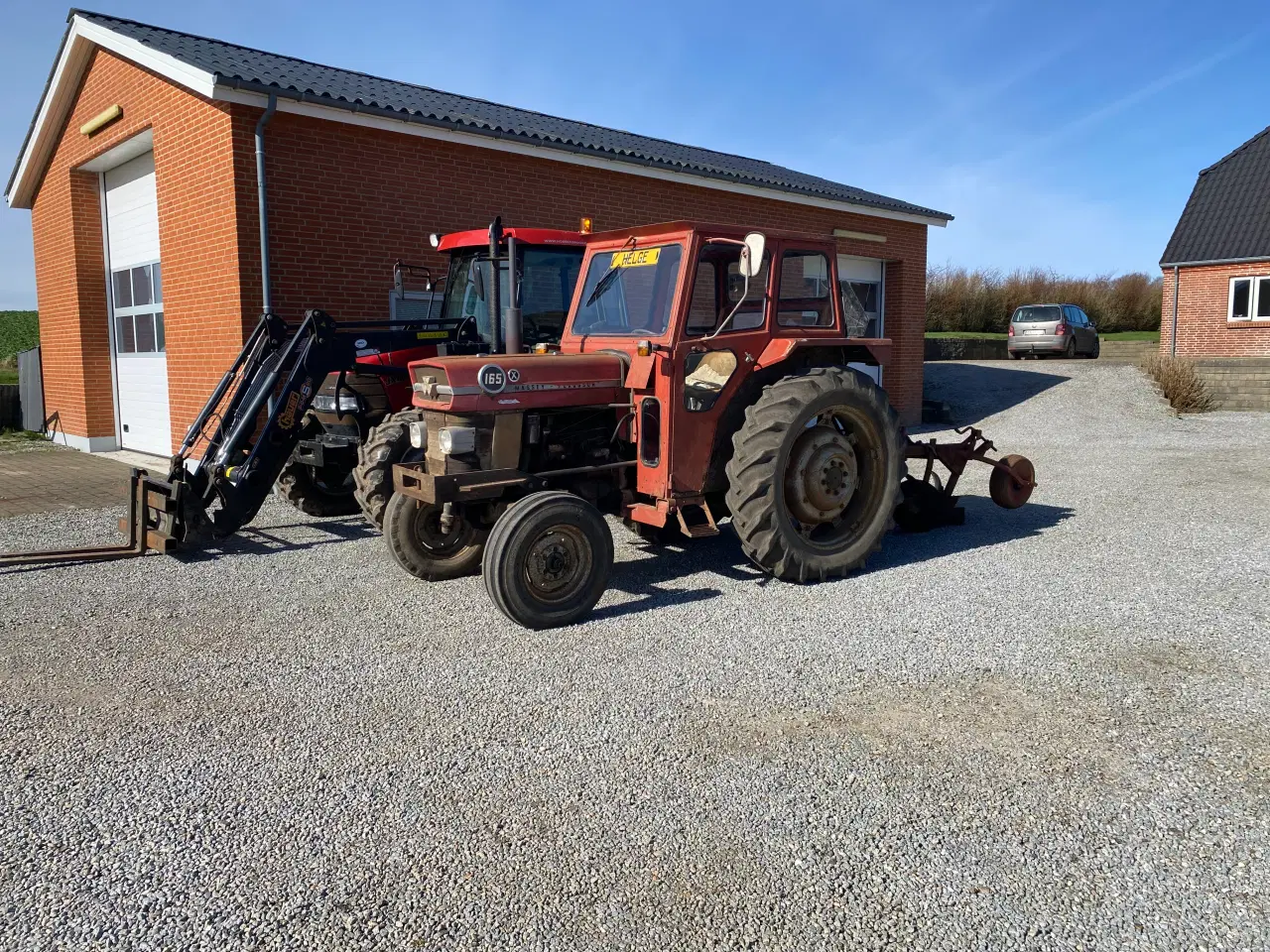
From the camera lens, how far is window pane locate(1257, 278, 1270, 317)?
20.9 m

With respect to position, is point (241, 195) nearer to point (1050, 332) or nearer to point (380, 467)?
point (380, 467)

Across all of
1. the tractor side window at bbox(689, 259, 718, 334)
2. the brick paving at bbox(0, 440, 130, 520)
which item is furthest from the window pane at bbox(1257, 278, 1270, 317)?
the brick paving at bbox(0, 440, 130, 520)

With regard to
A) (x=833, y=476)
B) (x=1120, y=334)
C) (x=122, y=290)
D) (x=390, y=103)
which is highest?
(x=390, y=103)

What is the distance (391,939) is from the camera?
2.50 m

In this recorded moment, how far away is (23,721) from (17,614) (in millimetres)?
1862

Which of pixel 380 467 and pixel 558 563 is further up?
pixel 380 467

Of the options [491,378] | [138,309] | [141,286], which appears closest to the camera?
[491,378]

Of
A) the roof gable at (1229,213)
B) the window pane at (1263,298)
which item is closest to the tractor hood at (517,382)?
the roof gable at (1229,213)

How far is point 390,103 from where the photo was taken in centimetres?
1020

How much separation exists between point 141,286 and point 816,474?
10285 millimetres

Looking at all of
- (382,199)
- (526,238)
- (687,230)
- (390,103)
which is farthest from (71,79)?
(687,230)

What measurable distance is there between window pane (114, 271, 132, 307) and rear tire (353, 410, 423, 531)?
8190 millimetres

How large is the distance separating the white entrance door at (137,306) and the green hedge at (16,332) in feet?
66.1

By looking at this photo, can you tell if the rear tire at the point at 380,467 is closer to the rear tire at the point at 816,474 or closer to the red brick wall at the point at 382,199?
Answer: the rear tire at the point at 816,474
